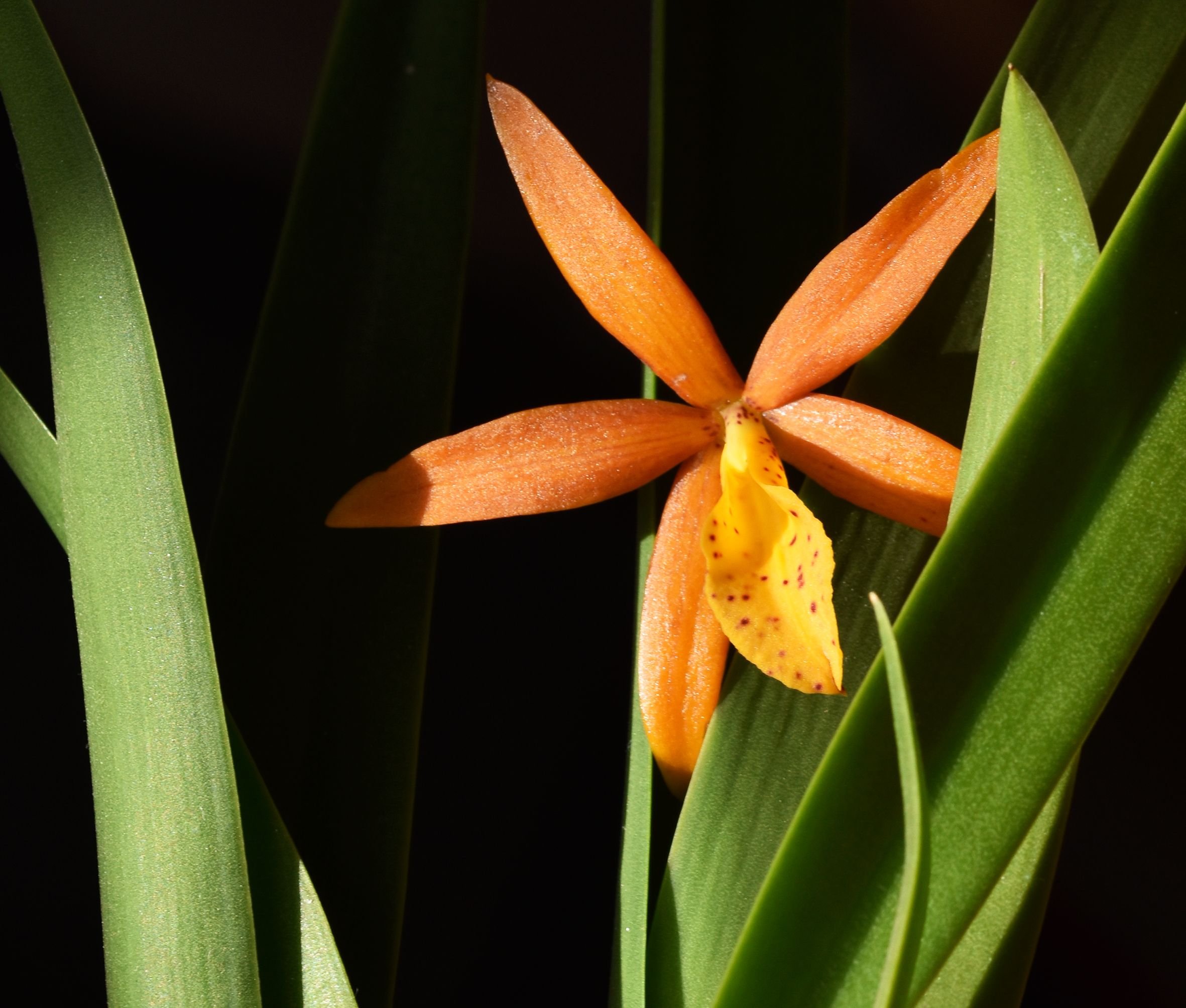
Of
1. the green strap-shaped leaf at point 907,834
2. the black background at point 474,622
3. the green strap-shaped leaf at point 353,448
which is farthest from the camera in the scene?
the black background at point 474,622

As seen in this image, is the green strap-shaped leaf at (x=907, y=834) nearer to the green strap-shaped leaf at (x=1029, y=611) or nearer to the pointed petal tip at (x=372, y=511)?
the green strap-shaped leaf at (x=1029, y=611)

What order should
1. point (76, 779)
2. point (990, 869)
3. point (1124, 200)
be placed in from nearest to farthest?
point (990, 869) < point (1124, 200) < point (76, 779)

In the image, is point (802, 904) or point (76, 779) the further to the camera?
point (76, 779)

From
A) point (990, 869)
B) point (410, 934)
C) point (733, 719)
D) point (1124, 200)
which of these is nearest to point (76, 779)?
point (410, 934)

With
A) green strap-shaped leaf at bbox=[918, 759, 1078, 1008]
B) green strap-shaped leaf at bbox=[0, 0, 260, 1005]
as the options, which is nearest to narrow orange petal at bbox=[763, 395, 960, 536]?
green strap-shaped leaf at bbox=[918, 759, 1078, 1008]

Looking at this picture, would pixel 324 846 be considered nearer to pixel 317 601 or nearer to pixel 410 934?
pixel 317 601

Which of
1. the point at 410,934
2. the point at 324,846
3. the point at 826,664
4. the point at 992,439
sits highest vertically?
the point at 992,439

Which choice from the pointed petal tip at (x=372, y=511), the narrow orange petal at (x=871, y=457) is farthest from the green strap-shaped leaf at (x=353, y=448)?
the narrow orange petal at (x=871, y=457)
